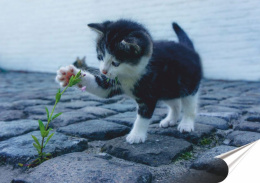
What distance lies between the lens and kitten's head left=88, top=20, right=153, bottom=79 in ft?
5.36

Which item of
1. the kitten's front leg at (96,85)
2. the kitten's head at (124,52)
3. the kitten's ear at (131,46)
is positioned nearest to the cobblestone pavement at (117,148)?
the kitten's front leg at (96,85)

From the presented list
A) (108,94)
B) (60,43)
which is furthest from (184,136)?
(60,43)

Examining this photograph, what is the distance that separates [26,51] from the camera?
885cm

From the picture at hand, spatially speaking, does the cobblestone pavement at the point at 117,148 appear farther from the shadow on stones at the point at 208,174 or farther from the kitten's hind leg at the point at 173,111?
the kitten's hind leg at the point at 173,111

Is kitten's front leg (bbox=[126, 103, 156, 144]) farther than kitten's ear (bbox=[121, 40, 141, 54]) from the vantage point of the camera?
Yes

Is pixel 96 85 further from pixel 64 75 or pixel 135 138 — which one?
pixel 135 138

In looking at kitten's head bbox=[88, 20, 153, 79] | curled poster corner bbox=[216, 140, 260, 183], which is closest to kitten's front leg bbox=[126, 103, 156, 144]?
kitten's head bbox=[88, 20, 153, 79]

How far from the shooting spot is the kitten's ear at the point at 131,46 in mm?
1537

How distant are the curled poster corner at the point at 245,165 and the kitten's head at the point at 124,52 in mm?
944

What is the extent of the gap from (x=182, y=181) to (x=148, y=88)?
0.75m

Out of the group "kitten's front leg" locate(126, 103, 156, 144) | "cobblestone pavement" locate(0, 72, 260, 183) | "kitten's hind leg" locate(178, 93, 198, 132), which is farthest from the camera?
"kitten's hind leg" locate(178, 93, 198, 132)

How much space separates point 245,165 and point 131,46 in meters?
1.04

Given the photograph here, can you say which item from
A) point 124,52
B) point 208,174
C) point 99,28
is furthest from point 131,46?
point 208,174

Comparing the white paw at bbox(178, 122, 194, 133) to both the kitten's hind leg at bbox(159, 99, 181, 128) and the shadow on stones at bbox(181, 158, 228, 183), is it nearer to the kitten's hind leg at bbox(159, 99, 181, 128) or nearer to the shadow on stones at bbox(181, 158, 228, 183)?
the kitten's hind leg at bbox(159, 99, 181, 128)
